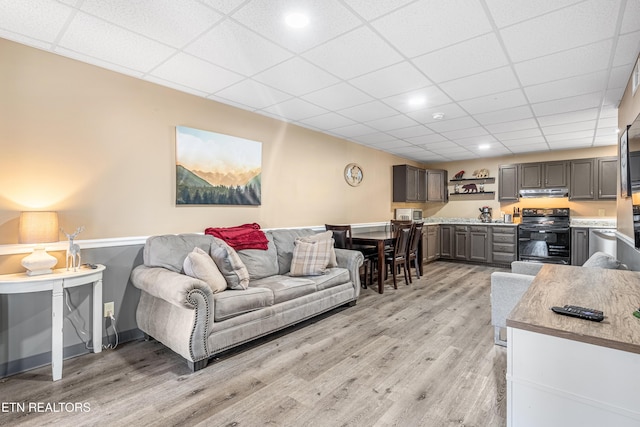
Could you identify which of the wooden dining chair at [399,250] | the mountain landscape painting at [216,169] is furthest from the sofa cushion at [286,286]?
the wooden dining chair at [399,250]

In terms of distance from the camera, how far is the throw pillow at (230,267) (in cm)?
283

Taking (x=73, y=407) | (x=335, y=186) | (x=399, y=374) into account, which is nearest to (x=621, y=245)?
(x=399, y=374)

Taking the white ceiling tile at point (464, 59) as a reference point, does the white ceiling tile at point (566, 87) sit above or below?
below

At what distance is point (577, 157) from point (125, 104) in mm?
7495

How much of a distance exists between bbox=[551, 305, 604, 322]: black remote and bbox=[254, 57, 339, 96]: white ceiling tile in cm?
240

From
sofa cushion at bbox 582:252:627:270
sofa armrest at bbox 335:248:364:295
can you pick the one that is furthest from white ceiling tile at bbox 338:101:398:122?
sofa cushion at bbox 582:252:627:270

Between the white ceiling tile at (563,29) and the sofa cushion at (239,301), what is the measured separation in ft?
8.99

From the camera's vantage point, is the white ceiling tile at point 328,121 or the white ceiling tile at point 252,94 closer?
the white ceiling tile at point 252,94

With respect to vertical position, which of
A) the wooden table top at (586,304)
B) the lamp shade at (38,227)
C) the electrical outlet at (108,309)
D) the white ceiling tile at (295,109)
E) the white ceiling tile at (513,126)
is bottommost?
the electrical outlet at (108,309)

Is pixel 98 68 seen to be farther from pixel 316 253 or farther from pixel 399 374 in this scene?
pixel 399 374

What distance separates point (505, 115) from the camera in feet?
13.2

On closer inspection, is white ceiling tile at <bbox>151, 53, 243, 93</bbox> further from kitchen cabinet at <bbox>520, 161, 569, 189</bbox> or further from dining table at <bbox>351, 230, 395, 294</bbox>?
kitchen cabinet at <bbox>520, 161, 569, 189</bbox>

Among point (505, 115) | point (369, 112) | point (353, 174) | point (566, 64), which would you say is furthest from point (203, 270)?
point (505, 115)

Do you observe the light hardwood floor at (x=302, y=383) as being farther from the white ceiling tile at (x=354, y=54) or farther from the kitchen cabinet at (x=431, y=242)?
the kitchen cabinet at (x=431, y=242)
